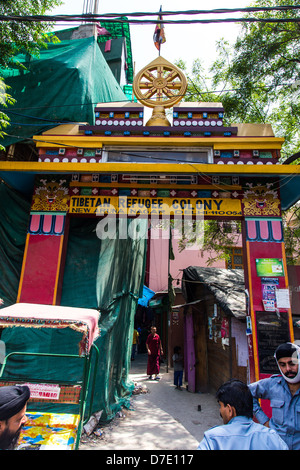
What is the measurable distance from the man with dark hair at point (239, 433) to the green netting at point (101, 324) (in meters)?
4.39

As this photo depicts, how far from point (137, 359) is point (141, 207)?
35.7 feet

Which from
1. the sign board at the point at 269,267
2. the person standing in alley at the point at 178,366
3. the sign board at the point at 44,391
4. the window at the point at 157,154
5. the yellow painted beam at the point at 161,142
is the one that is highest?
the yellow painted beam at the point at 161,142

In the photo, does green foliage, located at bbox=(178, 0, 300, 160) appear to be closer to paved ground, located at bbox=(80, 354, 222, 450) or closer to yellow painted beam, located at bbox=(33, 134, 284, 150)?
yellow painted beam, located at bbox=(33, 134, 284, 150)

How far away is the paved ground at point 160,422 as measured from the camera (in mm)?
5297

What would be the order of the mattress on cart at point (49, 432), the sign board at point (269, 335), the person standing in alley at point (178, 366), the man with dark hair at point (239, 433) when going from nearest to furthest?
the man with dark hair at point (239, 433) < the mattress on cart at point (49, 432) < the sign board at point (269, 335) < the person standing in alley at point (178, 366)

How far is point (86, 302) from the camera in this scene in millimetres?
6430

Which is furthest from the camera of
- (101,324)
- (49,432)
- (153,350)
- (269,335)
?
(153,350)

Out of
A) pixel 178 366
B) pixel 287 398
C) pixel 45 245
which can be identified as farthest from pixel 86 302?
pixel 178 366

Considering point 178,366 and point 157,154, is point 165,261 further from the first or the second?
point 157,154

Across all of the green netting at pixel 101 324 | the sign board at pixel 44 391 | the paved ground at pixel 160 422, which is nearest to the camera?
the sign board at pixel 44 391

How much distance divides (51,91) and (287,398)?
844 centimetres

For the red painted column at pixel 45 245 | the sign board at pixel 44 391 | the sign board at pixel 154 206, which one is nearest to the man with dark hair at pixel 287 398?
the sign board at pixel 44 391

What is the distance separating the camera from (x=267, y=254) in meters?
6.41

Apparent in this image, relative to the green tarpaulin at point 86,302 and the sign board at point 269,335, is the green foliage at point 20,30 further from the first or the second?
the sign board at point 269,335
